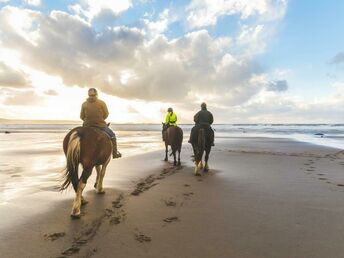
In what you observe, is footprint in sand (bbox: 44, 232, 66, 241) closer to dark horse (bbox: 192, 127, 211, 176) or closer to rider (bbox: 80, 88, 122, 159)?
rider (bbox: 80, 88, 122, 159)

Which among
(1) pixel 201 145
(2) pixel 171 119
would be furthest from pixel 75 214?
(2) pixel 171 119

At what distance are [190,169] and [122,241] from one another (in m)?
7.76

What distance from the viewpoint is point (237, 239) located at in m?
4.74

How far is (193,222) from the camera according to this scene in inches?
218

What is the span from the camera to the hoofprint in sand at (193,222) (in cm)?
434

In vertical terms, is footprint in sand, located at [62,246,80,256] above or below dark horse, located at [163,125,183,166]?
below

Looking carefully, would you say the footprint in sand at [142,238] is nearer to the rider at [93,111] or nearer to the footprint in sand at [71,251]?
the footprint in sand at [71,251]

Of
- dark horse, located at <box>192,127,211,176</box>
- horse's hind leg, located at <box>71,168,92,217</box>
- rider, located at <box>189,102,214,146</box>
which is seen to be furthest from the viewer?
rider, located at <box>189,102,214,146</box>

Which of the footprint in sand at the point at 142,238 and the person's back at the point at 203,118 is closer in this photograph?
the footprint in sand at the point at 142,238

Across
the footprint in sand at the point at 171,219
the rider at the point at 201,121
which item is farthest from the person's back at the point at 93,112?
the rider at the point at 201,121

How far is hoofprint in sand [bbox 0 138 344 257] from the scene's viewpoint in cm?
434

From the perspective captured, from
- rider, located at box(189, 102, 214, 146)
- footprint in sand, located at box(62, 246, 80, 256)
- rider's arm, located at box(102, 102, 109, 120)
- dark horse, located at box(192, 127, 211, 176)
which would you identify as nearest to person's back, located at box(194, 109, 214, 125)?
rider, located at box(189, 102, 214, 146)

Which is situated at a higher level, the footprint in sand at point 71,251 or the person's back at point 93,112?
the person's back at point 93,112

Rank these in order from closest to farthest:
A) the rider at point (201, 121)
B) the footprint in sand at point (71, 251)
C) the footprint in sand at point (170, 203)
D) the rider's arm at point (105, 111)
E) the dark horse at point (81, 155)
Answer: the footprint in sand at point (71, 251) → the dark horse at point (81, 155) → the footprint in sand at point (170, 203) → the rider's arm at point (105, 111) → the rider at point (201, 121)
